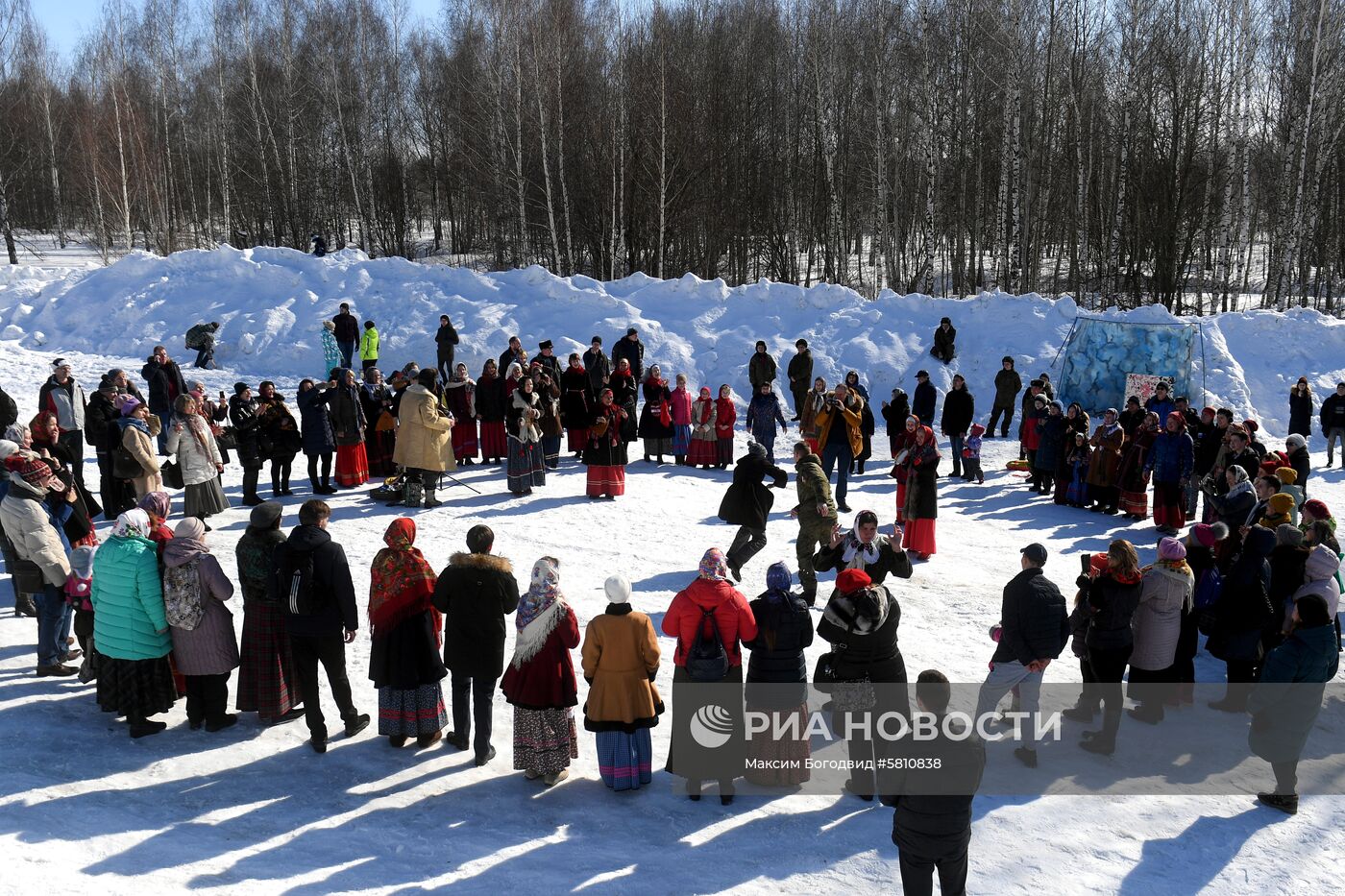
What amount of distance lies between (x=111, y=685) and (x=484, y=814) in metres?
2.50

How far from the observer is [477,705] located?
20.2ft

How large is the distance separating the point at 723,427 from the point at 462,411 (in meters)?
3.66

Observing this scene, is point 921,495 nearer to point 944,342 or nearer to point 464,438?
point 464,438

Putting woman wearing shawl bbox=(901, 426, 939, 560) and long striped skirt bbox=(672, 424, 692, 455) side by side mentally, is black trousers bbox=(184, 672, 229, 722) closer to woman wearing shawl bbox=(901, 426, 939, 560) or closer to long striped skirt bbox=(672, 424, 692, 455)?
woman wearing shawl bbox=(901, 426, 939, 560)

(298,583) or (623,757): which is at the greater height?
(298,583)

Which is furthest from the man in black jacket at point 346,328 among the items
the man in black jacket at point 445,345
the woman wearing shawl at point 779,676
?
the woman wearing shawl at point 779,676

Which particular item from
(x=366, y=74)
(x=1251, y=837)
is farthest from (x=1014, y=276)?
(x=1251, y=837)

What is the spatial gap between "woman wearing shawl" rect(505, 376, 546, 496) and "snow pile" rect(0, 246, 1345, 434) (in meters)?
8.37

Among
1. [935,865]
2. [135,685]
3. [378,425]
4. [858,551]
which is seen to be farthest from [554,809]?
[378,425]

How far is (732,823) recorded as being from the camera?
5.67m

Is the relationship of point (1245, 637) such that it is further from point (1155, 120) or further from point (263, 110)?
point (263, 110)

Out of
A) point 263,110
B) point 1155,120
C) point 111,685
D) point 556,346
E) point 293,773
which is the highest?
point 263,110

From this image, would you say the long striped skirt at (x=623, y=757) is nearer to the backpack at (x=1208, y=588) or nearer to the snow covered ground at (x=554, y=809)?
the snow covered ground at (x=554, y=809)

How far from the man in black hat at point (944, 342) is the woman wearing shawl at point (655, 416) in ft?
25.1
